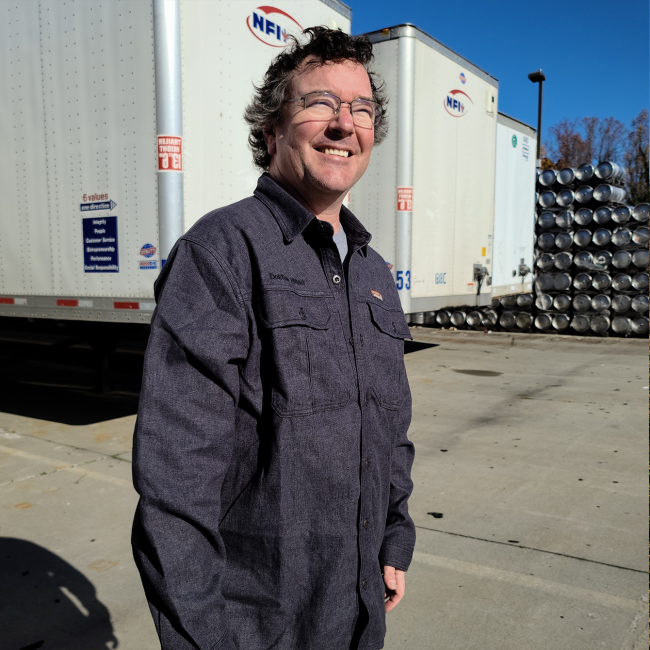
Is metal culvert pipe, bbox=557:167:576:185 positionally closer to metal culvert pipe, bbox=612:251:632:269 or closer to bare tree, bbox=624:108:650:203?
metal culvert pipe, bbox=612:251:632:269

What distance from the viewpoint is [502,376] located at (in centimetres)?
868

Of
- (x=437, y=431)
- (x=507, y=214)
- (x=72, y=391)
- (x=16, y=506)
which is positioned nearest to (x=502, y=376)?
(x=437, y=431)

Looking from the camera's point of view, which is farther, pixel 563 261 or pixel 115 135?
A: pixel 563 261

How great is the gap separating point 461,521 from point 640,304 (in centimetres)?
1009

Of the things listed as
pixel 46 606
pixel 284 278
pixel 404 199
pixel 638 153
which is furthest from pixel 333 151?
Result: pixel 638 153

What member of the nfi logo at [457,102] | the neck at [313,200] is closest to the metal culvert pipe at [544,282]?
the nfi logo at [457,102]

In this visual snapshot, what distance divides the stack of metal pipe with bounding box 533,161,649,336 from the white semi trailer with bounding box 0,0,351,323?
903cm

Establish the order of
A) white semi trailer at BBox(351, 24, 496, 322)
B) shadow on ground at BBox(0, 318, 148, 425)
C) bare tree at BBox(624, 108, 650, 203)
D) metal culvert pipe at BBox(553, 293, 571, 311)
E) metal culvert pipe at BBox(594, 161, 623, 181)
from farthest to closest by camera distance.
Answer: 1. bare tree at BBox(624, 108, 650, 203)
2. metal culvert pipe at BBox(553, 293, 571, 311)
3. metal culvert pipe at BBox(594, 161, 623, 181)
4. white semi trailer at BBox(351, 24, 496, 322)
5. shadow on ground at BBox(0, 318, 148, 425)

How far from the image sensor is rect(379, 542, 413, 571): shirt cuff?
5.51 feet

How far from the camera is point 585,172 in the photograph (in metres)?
12.9

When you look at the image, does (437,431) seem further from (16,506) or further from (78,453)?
(16,506)

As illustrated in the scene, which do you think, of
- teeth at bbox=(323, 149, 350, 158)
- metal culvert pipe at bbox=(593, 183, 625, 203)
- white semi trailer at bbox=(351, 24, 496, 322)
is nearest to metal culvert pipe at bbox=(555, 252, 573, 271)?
metal culvert pipe at bbox=(593, 183, 625, 203)

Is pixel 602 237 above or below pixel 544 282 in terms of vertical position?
above

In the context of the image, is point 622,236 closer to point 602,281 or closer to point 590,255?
point 590,255
